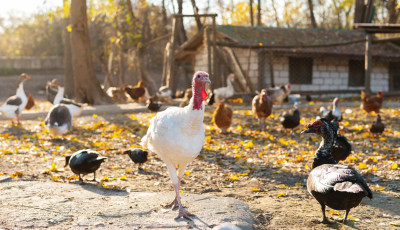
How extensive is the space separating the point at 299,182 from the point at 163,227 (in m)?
2.80

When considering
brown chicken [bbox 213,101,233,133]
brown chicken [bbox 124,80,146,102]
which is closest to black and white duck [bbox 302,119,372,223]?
brown chicken [bbox 213,101,233,133]

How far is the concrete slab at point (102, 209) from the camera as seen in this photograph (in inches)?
165

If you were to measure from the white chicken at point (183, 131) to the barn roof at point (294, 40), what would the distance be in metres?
14.7

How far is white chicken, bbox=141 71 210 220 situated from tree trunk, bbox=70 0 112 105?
12.1 meters

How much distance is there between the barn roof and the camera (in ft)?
63.9

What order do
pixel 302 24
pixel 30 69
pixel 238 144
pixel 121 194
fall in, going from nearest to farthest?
pixel 121 194
pixel 238 144
pixel 30 69
pixel 302 24

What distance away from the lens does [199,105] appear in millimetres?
4379

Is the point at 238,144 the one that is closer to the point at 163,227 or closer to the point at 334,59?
the point at 163,227

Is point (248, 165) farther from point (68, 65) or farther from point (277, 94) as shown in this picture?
point (68, 65)

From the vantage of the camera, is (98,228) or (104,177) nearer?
(98,228)

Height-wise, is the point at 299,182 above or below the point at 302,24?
below

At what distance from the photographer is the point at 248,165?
283 inches

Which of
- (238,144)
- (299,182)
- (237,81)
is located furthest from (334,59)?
(299,182)

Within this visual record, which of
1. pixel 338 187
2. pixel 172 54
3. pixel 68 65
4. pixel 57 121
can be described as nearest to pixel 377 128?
pixel 338 187
